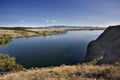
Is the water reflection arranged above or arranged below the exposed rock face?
below

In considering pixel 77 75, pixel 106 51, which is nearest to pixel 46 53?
pixel 106 51

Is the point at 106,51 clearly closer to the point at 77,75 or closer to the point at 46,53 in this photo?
the point at 46,53

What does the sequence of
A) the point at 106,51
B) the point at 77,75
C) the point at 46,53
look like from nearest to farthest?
the point at 77,75
the point at 106,51
the point at 46,53

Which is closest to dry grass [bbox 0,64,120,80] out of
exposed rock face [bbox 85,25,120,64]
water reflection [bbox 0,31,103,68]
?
exposed rock face [bbox 85,25,120,64]

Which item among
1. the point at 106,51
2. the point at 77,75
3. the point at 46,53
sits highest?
the point at 77,75

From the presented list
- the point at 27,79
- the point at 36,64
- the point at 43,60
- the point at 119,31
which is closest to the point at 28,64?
the point at 36,64

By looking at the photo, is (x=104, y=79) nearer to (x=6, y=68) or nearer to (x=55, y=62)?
(x=6, y=68)

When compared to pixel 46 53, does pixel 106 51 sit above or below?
above

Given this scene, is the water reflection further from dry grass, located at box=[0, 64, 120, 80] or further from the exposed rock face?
dry grass, located at box=[0, 64, 120, 80]

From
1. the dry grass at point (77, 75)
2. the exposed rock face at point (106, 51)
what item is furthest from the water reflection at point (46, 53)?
the dry grass at point (77, 75)

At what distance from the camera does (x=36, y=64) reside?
43.5 m

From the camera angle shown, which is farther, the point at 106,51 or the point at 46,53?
the point at 46,53

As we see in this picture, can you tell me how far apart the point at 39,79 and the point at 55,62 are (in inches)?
1181

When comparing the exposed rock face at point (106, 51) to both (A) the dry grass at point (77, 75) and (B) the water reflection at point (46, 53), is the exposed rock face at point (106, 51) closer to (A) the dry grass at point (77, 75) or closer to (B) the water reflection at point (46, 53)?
(B) the water reflection at point (46, 53)
